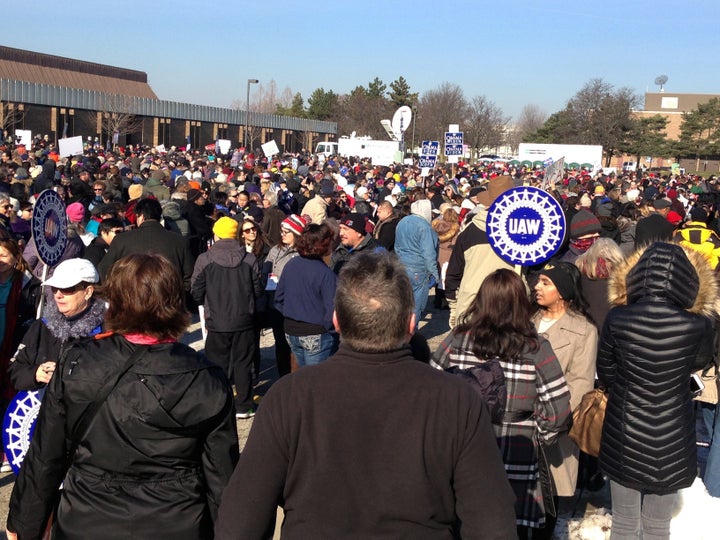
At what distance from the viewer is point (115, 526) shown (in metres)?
2.98

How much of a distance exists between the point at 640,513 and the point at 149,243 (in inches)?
198

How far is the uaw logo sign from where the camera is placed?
6.00 m

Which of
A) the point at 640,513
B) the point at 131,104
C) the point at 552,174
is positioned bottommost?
the point at 640,513

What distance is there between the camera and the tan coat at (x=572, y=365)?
4887 millimetres

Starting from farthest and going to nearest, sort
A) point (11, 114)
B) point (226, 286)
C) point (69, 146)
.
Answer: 1. point (11, 114)
2. point (69, 146)
3. point (226, 286)

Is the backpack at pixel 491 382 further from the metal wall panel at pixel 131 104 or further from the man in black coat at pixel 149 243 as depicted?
the metal wall panel at pixel 131 104

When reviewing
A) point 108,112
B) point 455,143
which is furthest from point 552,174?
point 108,112

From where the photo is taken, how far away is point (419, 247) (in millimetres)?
9797

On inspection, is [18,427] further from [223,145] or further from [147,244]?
[223,145]

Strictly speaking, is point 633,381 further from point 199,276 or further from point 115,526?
point 199,276

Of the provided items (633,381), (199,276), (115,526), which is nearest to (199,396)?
(115,526)

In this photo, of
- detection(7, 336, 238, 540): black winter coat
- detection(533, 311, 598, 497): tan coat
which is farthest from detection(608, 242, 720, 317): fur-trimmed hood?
detection(7, 336, 238, 540): black winter coat

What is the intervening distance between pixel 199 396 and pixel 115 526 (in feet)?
1.77

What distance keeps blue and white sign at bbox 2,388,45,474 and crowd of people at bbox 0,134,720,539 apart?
158 millimetres
